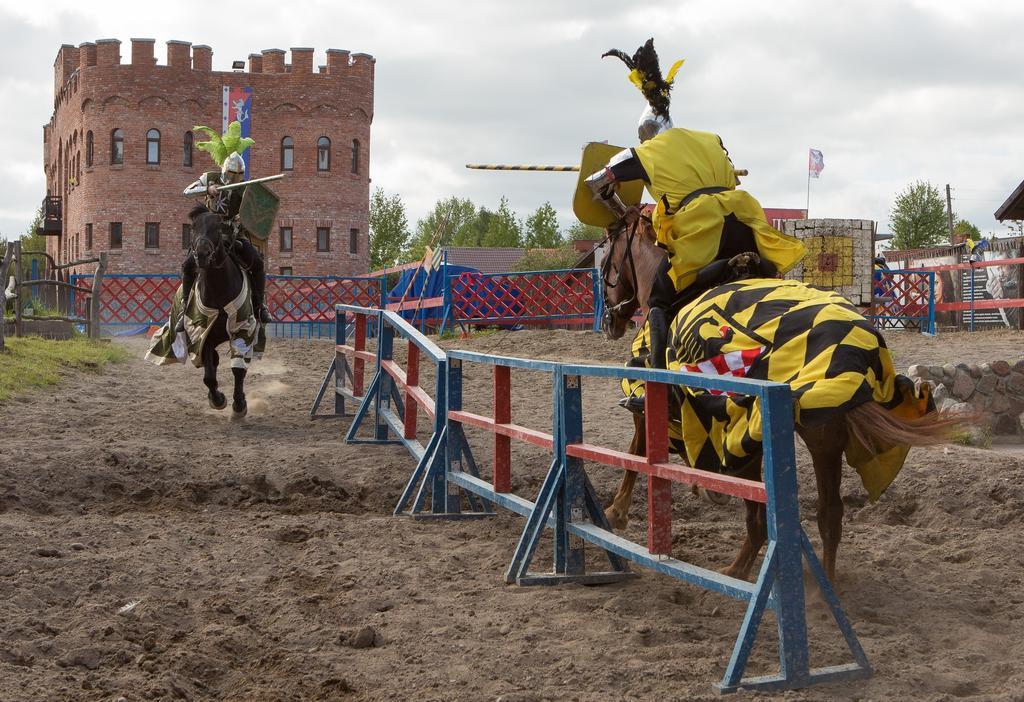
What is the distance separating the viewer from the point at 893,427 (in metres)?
4.34

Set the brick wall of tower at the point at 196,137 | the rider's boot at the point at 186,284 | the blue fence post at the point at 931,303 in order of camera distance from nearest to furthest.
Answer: the rider's boot at the point at 186,284
the blue fence post at the point at 931,303
the brick wall of tower at the point at 196,137

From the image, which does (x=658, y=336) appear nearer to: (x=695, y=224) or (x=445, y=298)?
(x=695, y=224)

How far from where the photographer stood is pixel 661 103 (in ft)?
21.8

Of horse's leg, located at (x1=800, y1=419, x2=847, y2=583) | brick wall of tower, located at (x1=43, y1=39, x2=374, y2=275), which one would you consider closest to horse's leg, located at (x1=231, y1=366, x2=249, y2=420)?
horse's leg, located at (x1=800, y1=419, x2=847, y2=583)

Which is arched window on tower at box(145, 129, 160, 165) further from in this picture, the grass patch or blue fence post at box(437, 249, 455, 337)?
the grass patch

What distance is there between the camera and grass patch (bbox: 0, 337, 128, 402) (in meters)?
12.0

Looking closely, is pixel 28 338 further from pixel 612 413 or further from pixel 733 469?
pixel 733 469

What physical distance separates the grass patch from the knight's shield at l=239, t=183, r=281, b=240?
280 centimetres

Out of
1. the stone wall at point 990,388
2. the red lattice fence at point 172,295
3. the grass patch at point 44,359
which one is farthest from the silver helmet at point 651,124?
the red lattice fence at point 172,295

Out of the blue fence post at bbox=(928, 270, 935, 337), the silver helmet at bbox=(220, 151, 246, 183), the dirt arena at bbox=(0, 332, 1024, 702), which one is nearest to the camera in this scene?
the dirt arena at bbox=(0, 332, 1024, 702)

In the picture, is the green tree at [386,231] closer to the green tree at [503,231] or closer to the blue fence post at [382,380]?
the green tree at [503,231]

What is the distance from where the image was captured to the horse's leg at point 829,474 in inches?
177

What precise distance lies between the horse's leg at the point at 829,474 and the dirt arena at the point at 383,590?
11.6 inches

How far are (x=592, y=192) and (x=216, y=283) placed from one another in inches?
219
